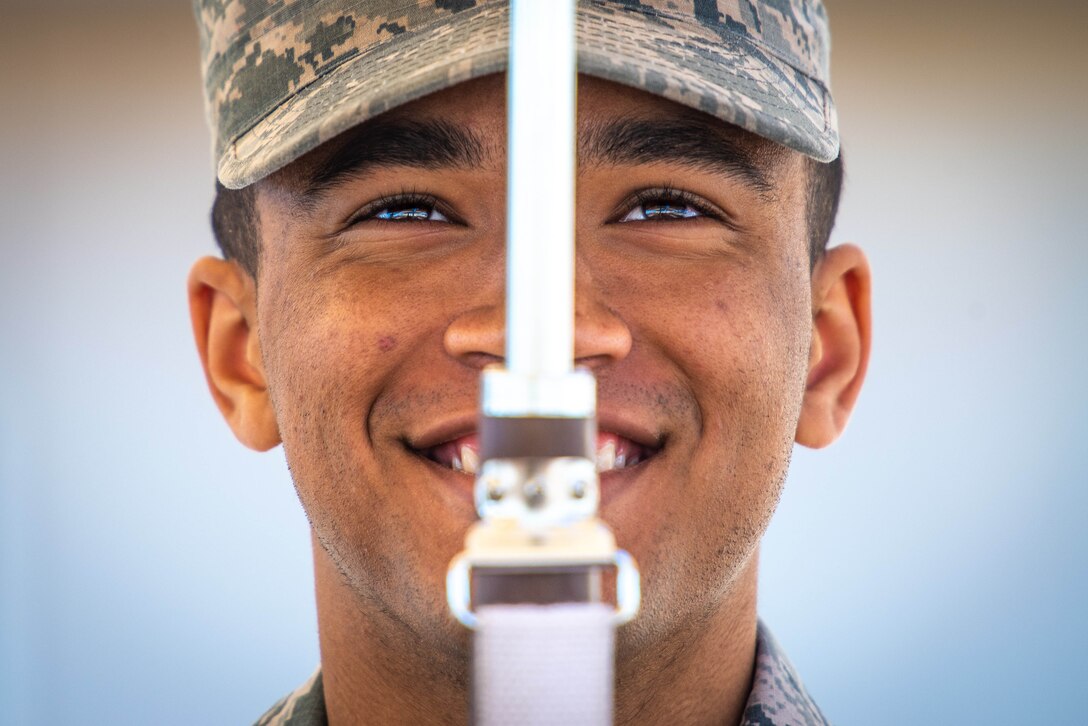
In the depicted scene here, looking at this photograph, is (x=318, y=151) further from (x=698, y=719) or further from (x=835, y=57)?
(x=835, y=57)

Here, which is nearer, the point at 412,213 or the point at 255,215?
the point at 412,213

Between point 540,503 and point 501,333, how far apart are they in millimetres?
449

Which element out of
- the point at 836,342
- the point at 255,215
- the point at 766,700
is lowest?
the point at 766,700

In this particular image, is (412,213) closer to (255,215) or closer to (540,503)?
(255,215)

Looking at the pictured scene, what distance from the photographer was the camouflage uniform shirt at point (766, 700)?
1104mm

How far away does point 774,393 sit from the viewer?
993 mm

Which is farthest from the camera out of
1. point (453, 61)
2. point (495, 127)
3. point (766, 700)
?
point (766, 700)

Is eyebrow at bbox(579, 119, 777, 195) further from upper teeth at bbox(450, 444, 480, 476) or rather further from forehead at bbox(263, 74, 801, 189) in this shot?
upper teeth at bbox(450, 444, 480, 476)

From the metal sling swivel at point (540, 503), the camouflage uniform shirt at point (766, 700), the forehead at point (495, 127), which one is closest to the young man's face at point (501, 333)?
the forehead at point (495, 127)

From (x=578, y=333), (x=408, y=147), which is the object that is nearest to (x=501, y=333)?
(x=578, y=333)

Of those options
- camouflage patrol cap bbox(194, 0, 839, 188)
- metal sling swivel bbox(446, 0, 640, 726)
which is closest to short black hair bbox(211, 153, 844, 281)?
camouflage patrol cap bbox(194, 0, 839, 188)

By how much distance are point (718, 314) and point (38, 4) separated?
1737 mm

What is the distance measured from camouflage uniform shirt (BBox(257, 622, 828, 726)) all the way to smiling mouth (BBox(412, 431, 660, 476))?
0.29 m

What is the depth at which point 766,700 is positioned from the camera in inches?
43.8
